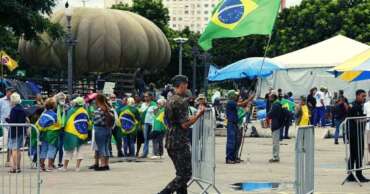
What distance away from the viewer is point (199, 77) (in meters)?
82.1

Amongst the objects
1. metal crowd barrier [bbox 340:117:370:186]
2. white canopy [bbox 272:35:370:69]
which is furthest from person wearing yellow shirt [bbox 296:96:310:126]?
metal crowd barrier [bbox 340:117:370:186]

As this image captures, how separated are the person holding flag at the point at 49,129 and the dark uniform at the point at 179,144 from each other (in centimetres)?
668

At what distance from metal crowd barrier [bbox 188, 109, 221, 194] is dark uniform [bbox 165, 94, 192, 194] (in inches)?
19.9

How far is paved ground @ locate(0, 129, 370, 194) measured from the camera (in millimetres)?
15250

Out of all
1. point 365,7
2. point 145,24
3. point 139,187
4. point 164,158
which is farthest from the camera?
point 365,7

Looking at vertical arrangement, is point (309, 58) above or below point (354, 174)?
above

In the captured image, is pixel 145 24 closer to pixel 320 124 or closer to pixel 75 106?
pixel 320 124

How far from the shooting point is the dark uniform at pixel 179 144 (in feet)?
41.0

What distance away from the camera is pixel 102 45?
172ft

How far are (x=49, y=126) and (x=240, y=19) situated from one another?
4637mm

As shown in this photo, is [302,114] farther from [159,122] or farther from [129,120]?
[129,120]

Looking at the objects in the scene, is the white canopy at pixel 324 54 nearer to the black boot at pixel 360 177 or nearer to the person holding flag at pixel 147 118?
the person holding flag at pixel 147 118

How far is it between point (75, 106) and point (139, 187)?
4097mm

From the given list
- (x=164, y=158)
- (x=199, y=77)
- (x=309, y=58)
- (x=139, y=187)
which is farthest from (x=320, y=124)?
(x=199, y=77)
